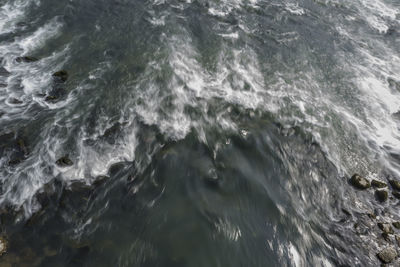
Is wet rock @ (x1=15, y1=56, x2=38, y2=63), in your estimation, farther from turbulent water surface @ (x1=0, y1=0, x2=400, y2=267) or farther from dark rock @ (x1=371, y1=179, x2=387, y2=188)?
dark rock @ (x1=371, y1=179, x2=387, y2=188)

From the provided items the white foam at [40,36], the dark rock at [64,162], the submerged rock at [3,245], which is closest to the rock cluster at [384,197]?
the dark rock at [64,162]

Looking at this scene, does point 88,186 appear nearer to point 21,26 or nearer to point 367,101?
point 21,26

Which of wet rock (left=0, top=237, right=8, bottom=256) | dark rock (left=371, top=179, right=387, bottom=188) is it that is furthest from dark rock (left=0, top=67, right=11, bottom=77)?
dark rock (left=371, top=179, right=387, bottom=188)

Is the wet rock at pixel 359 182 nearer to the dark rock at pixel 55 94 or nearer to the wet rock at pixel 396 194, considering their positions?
the wet rock at pixel 396 194

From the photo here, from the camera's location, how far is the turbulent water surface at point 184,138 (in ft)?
20.4

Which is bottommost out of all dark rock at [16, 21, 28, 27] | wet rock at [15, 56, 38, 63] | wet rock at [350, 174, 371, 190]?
wet rock at [350, 174, 371, 190]

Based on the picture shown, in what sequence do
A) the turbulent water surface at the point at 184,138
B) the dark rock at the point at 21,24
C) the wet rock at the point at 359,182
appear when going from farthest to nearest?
the dark rock at the point at 21,24 → the wet rock at the point at 359,182 → the turbulent water surface at the point at 184,138

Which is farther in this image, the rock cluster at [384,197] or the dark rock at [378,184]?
the dark rock at [378,184]

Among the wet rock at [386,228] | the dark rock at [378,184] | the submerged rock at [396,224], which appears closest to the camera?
the wet rock at [386,228]

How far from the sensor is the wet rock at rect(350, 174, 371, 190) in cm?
811

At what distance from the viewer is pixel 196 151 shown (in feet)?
26.4

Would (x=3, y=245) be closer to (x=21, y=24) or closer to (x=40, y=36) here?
(x=40, y=36)

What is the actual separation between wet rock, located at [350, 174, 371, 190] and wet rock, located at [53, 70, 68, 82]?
1082 centimetres

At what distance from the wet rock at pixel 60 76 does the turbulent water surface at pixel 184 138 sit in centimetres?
12
